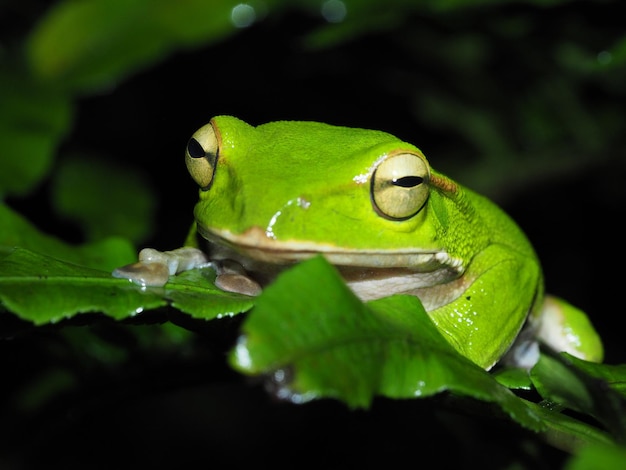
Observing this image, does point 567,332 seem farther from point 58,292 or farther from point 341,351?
point 58,292

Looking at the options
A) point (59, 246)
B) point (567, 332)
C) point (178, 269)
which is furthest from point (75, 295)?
point (567, 332)

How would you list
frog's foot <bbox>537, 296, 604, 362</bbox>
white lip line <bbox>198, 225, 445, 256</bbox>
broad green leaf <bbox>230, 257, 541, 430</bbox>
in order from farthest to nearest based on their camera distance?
frog's foot <bbox>537, 296, 604, 362</bbox>, white lip line <bbox>198, 225, 445, 256</bbox>, broad green leaf <bbox>230, 257, 541, 430</bbox>

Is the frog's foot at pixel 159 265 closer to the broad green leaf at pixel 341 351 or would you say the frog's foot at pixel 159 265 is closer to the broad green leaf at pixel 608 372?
the broad green leaf at pixel 341 351

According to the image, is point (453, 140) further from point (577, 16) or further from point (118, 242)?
point (118, 242)

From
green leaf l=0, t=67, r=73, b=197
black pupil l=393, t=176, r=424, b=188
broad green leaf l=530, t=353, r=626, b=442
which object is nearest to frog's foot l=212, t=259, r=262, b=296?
black pupil l=393, t=176, r=424, b=188

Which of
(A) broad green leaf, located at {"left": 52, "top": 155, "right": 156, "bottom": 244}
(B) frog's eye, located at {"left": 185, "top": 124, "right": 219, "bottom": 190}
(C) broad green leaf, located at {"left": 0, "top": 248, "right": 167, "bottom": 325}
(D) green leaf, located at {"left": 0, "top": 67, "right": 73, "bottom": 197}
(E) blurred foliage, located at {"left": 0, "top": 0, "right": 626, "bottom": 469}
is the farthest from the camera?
(A) broad green leaf, located at {"left": 52, "top": 155, "right": 156, "bottom": 244}

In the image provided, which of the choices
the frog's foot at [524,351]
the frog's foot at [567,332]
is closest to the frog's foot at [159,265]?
the frog's foot at [524,351]

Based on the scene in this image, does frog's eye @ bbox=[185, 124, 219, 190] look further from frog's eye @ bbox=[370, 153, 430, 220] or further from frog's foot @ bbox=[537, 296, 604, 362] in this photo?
frog's foot @ bbox=[537, 296, 604, 362]

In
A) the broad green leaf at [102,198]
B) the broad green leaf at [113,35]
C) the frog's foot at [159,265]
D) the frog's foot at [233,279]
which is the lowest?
the broad green leaf at [102,198]
